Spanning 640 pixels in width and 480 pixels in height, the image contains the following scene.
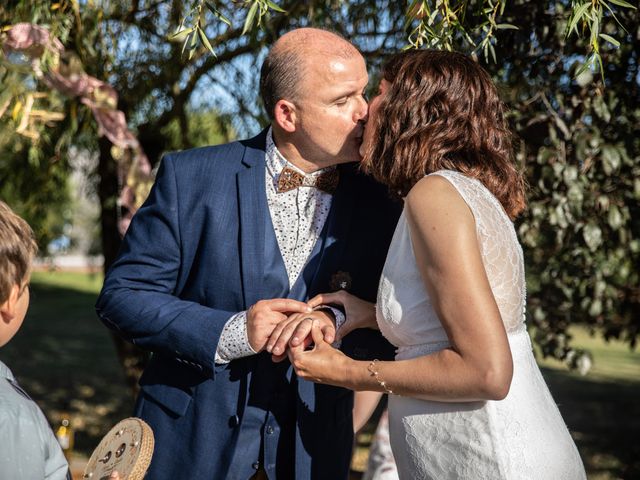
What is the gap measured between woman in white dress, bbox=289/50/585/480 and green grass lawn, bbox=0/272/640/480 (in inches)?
126

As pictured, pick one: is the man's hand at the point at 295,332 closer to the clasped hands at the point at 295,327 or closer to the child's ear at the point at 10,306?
the clasped hands at the point at 295,327

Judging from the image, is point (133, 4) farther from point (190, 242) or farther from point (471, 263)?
point (471, 263)

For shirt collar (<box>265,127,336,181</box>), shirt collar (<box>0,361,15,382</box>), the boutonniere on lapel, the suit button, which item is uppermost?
shirt collar (<box>265,127,336,181</box>)

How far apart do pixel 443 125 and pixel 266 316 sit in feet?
2.39

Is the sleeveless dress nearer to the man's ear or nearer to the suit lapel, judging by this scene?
the suit lapel

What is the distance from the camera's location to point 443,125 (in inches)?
86.8

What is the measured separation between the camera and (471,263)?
1933 millimetres

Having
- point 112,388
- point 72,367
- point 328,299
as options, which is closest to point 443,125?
point 328,299

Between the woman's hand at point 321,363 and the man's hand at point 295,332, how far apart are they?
0.10 ft

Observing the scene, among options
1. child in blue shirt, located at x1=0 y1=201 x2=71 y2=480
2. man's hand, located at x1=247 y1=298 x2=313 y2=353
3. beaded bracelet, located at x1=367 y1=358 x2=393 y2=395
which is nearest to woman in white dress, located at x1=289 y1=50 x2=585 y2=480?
beaded bracelet, located at x1=367 y1=358 x2=393 y2=395

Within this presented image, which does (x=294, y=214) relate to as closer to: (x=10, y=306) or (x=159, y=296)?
(x=159, y=296)

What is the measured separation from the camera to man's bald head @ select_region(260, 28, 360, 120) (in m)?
2.77

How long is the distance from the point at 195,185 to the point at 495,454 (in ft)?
4.06

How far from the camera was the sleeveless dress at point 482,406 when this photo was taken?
2090 mm
